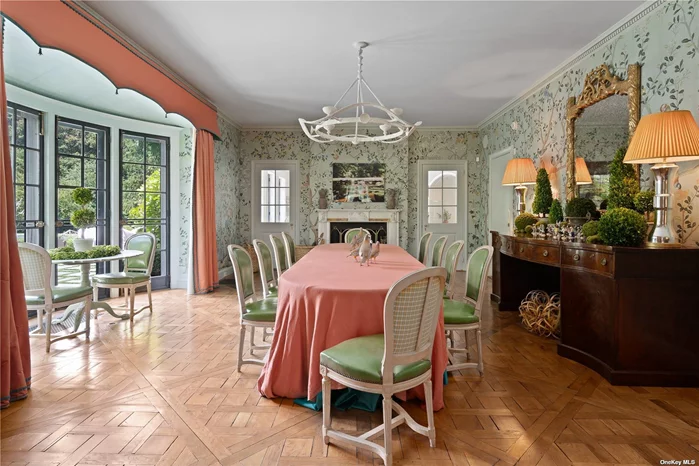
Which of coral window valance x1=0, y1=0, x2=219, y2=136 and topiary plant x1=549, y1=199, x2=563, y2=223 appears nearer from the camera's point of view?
coral window valance x1=0, y1=0, x2=219, y2=136

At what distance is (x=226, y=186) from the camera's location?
22.7 feet

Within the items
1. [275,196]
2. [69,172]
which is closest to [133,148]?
[69,172]

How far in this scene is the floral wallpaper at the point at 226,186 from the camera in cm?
653

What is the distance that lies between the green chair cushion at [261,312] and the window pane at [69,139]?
11.8 feet

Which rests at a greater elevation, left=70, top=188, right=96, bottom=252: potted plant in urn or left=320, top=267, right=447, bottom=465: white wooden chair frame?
left=70, top=188, right=96, bottom=252: potted plant in urn

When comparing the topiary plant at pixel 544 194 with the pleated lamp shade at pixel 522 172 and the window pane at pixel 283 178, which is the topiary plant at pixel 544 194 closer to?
the pleated lamp shade at pixel 522 172

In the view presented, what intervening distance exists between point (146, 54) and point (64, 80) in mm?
832

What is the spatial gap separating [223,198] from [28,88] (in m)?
2.98

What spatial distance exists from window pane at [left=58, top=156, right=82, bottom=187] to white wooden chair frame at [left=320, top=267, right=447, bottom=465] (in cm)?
444

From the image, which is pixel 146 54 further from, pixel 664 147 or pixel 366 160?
pixel 664 147

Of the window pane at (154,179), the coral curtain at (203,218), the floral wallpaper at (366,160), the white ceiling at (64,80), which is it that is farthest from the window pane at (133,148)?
the floral wallpaper at (366,160)

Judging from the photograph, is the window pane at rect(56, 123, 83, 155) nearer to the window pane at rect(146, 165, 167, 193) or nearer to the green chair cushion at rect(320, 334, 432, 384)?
the window pane at rect(146, 165, 167, 193)

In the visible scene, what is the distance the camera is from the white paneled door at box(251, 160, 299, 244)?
7.77 m

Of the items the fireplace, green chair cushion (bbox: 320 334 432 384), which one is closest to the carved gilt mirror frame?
green chair cushion (bbox: 320 334 432 384)
